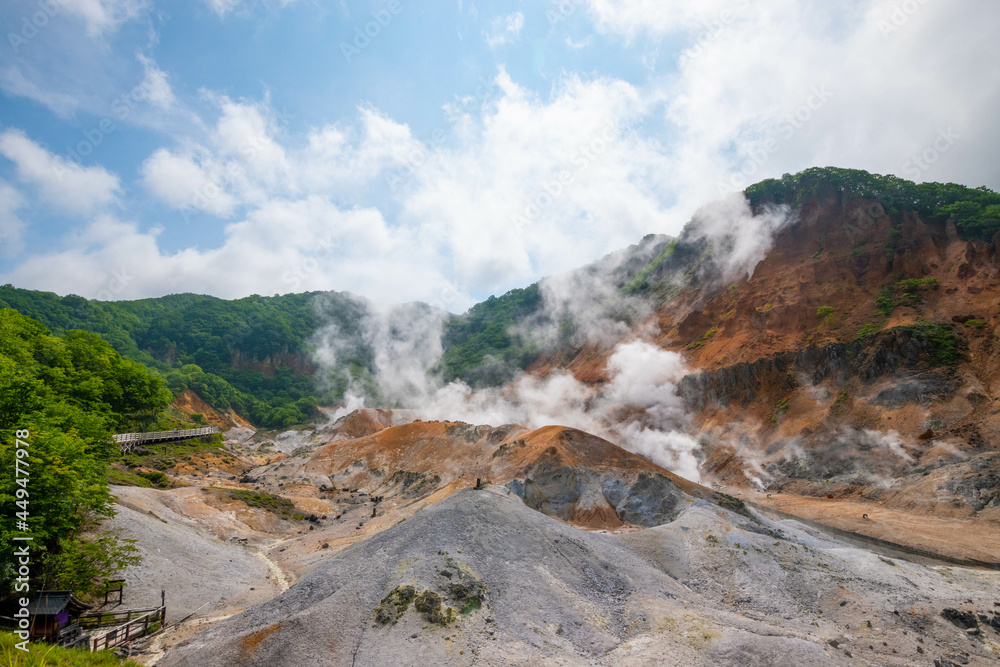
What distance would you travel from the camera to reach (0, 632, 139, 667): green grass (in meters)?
9.55

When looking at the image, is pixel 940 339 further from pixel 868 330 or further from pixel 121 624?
pixel 121 624

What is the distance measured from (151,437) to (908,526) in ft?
228

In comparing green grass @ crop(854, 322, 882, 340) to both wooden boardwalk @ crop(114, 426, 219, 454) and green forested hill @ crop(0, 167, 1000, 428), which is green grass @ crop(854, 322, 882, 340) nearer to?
green forested hill @ crop(0, 167, 1000, 428)

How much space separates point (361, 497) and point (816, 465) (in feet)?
147

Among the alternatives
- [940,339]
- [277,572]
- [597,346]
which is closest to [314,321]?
[597,346]

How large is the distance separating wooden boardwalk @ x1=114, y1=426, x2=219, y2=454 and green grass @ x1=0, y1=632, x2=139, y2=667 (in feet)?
129

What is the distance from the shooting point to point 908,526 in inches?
1288

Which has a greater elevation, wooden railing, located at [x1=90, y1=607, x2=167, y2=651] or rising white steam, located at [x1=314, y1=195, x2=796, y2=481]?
rising white steam, located at [x1=314, y1=195, x2=796, y2=481]

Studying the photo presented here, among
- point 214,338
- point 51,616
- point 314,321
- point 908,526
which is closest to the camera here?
point 51,616

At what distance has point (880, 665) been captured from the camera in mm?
Result: 15141

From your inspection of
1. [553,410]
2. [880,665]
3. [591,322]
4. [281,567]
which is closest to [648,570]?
[880,665]

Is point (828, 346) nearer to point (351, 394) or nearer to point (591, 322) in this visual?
point (591, 322)

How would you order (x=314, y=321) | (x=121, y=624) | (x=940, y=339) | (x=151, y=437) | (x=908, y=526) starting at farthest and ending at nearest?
1. (x=314, y=321)
2. (x=151, y=437)
3. (x=940, y=339)
4. (x=908, y=526)
5. (x=121, y=624)

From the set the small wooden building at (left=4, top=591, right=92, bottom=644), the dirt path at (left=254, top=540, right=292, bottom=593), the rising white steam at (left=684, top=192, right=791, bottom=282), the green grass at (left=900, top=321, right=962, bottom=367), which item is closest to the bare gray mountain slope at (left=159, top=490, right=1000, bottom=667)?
the small wooden building at (left=4, top=591, right=92, bottom=644)
